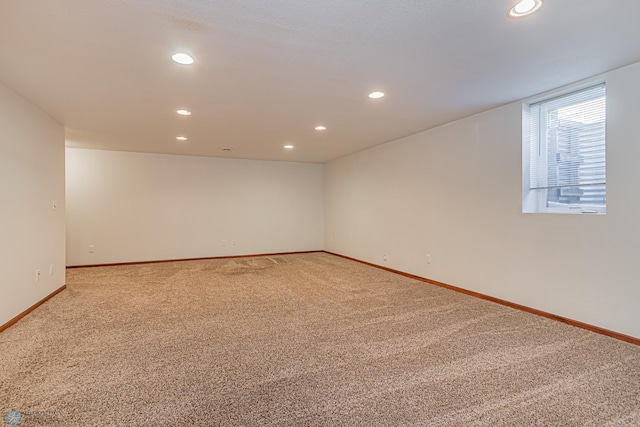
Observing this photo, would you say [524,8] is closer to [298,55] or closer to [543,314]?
[298,55]

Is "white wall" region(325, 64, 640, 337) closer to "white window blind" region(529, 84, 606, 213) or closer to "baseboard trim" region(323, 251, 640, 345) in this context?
"baseboard trim" region(323, 251, 640, 345)

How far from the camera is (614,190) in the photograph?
2.80 meters

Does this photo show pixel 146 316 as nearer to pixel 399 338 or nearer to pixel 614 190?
pixel 399 338

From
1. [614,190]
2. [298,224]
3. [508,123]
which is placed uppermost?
[508,123]

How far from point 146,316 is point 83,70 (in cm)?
244

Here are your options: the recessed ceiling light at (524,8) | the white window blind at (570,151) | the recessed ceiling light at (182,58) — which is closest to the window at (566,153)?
the white window blind at (570,151)

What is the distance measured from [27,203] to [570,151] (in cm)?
591

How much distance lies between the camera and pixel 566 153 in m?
3.29

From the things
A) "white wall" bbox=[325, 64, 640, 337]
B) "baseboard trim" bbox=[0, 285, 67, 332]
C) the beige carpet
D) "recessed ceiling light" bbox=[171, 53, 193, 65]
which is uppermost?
"recessed ceiling light" bbox=[171, 53, 193, 65]

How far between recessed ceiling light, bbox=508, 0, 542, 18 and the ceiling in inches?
2.0

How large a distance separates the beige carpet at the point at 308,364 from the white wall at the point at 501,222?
39cm

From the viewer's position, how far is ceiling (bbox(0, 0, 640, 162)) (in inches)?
75.2

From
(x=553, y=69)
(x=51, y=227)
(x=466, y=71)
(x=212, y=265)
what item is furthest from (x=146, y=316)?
(x=553, y=69)

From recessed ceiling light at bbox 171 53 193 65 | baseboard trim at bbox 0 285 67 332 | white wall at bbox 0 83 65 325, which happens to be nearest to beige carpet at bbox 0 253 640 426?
baseboard trim at bbox 0 285 67 332
